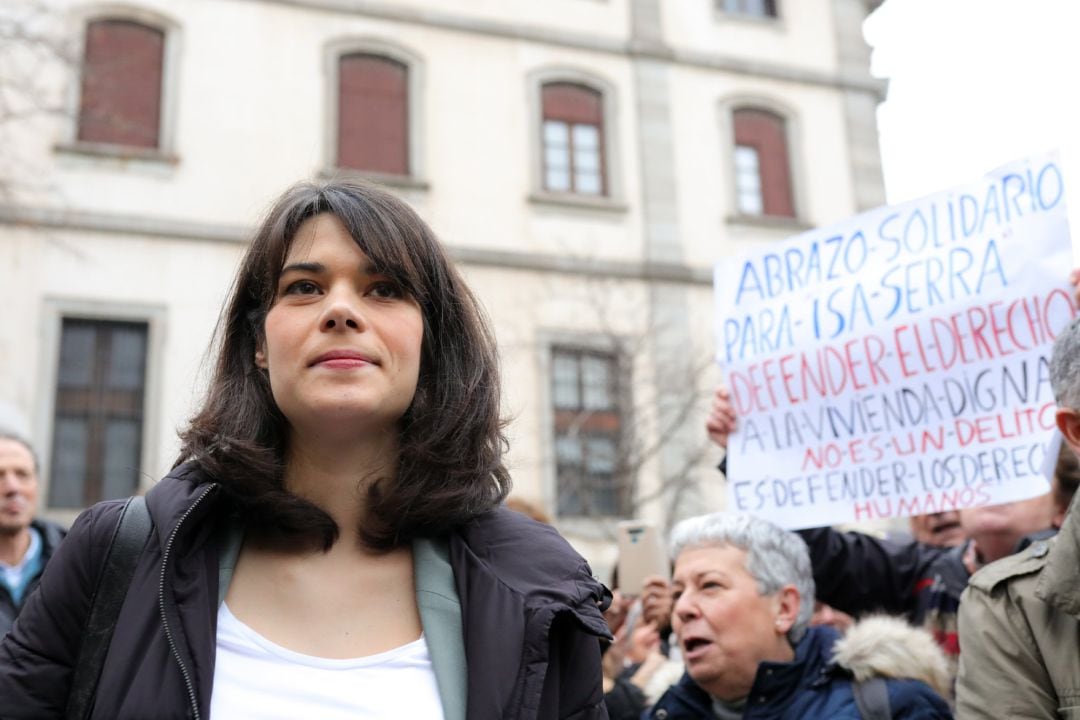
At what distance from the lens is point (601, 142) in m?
16.3

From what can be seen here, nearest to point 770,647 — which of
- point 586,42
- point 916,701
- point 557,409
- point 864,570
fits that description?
point 916,701

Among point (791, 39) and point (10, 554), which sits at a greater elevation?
point (791, 39)

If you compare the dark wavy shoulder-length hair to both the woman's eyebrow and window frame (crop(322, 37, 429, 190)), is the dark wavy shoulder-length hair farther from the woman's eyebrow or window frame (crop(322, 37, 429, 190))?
window frame (crop(322, 37, 429, 190))

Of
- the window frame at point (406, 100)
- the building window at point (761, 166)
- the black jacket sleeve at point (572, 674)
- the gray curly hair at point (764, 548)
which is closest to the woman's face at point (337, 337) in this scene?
the black jacket sleeve at point (572, 674)

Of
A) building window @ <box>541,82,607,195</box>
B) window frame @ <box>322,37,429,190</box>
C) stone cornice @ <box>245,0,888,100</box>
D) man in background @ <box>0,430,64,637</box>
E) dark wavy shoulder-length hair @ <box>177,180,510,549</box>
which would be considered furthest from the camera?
building window @ <box>541,82,607,195</box>

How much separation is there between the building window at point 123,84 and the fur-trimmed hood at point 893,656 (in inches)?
499

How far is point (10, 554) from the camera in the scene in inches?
168

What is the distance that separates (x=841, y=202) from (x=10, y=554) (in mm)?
14734

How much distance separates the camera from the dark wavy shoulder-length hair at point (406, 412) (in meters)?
1.91

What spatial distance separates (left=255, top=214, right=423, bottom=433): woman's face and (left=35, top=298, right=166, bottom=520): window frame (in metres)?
11.6

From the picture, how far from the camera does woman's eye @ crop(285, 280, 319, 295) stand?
195 centimetres

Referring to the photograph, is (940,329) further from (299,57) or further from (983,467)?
(299,57)

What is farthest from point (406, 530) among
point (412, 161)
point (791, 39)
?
point (791, 39)

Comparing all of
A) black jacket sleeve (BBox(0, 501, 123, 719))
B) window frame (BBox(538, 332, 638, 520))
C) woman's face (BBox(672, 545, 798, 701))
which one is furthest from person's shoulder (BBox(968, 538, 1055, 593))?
window frame (BBox(538, 332, 638, 520))
